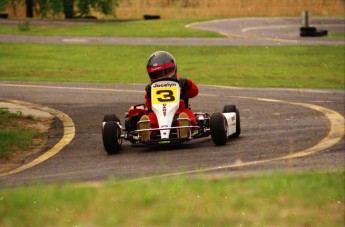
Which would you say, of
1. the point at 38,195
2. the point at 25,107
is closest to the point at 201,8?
the point at 25,107

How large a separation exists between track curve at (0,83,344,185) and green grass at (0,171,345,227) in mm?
2474

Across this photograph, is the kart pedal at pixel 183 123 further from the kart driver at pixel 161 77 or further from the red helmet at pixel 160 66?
the red helmet at pixel 160 66

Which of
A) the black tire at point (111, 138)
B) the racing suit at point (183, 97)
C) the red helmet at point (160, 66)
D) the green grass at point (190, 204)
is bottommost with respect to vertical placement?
the black tire at point (111, 138)

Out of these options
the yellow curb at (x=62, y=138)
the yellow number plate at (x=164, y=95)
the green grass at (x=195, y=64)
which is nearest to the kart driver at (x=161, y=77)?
the yellow number plate at (x=164, y=95)

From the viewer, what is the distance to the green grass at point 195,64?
29078 millimetres

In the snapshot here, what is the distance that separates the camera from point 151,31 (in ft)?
160

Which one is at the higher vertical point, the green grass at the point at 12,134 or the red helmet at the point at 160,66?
the red helmet at the point at 160,66

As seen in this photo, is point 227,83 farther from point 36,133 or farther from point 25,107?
point 36,133

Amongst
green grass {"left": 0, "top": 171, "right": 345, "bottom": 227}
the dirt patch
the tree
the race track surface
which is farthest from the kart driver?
the tree

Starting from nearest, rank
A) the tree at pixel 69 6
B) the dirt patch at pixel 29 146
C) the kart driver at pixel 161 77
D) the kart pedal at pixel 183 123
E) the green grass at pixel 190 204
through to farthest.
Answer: the green grass at pixel 190 204
the dirt patch at pixel 29 146
the kart pedal at pixel 183 123
the kart driver at pixel 161 77
the tree at pixel 69 6

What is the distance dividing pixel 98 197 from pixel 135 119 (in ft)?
23.8

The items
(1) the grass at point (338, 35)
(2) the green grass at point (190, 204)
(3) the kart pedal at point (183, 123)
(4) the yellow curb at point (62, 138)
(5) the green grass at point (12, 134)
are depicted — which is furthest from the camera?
(1) the grass at point (338, 35)

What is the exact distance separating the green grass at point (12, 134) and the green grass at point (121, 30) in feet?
92.1

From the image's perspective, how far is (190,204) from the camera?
22.8ft
